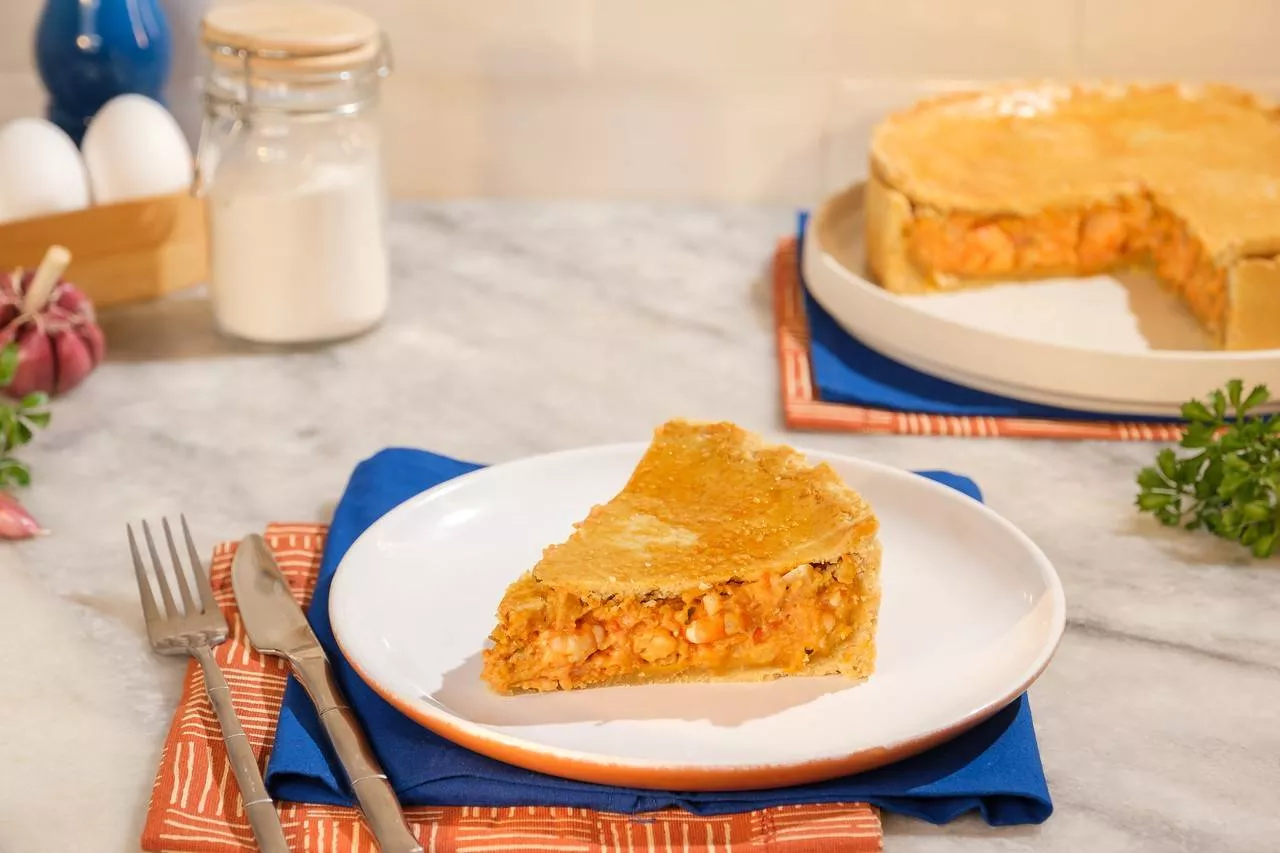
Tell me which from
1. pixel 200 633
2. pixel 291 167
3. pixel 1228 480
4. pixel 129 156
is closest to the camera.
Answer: pixel 200 633

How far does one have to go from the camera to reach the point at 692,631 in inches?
46.6

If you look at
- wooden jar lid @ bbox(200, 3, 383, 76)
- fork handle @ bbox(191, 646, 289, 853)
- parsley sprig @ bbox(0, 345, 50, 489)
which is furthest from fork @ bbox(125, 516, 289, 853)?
wooden jar lid @ bbox(200, 3, 383, 76)

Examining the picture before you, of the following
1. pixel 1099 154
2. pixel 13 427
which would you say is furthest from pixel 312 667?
pixel 1099 154

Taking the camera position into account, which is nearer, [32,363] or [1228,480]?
[1228,480]

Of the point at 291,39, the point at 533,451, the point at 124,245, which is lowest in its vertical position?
the point at 533,451

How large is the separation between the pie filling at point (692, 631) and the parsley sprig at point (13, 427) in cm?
70

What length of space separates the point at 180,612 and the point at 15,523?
0.92 ft

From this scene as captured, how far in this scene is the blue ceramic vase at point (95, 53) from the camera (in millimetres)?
2182

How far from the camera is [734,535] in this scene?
1.21 m

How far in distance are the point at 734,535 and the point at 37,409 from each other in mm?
1005

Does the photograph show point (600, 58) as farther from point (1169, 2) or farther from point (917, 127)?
point (1169, 2)

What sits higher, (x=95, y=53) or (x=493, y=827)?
(x=95, y=53)

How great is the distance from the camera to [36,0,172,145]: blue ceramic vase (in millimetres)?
2182

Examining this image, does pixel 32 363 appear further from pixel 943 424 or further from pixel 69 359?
pixel 943 424
